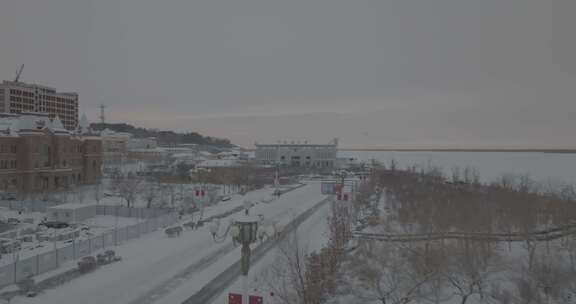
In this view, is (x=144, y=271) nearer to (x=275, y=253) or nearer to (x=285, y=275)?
(x=285, y=275)

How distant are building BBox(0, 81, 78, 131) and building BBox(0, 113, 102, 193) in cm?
4781

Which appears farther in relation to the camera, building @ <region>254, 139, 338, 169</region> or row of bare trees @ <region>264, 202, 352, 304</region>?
building @ <region>254, 139, 338, 169</region>

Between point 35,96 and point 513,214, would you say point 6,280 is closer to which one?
point 513,214

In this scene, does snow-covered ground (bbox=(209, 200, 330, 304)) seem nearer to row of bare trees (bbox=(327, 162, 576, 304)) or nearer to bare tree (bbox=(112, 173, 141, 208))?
row of bare trees (bbox=(327, 162, 576, 304))

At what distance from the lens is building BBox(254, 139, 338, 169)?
382 feet

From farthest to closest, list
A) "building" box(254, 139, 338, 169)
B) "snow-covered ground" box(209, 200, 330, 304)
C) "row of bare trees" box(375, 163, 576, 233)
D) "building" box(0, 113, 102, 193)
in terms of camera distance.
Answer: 1. "building" box(254, 139, 338, 169)
2. "building" box(0, 113, 102, 193)
3. "row of bare trees" box(375, 163, 576, 233)
4. "snow-covered ground" box(209, 200, 330, 304)

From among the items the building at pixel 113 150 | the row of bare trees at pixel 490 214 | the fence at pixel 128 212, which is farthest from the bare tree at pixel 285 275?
the building at pixel 113 150

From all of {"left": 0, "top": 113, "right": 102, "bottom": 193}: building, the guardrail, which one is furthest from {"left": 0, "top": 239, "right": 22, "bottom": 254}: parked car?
{"left": 0, "top": 113, "right": 102, "bottom": 193}: building

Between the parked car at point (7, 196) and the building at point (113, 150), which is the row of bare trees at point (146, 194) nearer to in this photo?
the parked car at point (7, 196)

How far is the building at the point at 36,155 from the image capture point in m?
49.2

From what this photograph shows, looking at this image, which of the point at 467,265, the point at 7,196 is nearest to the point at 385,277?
the point at 467,265

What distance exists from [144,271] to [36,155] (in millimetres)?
40235

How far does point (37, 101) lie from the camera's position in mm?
115312

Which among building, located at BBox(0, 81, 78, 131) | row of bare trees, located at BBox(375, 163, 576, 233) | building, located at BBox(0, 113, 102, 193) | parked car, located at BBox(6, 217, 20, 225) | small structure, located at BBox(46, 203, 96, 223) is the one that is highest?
building, located at BBox(0, 81, 78, 131)
